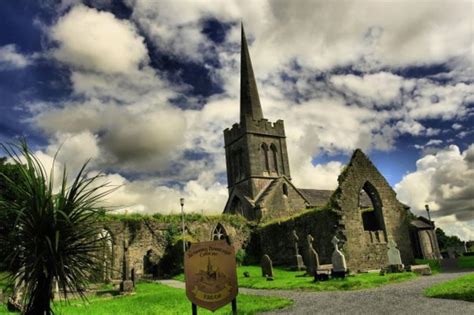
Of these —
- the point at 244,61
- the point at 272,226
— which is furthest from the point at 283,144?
the point at 272,226

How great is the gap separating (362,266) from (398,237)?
133 inches

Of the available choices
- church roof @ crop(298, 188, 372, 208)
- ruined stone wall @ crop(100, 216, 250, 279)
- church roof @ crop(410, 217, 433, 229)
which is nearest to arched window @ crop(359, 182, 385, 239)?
ruined stone wall @ crop(100, 216, 250, 279)

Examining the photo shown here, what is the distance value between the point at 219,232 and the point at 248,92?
Answer: 21.5 meters

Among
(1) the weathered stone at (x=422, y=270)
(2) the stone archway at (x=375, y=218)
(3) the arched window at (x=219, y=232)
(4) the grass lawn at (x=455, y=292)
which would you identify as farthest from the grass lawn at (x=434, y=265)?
(3) the arched window at (x=219, y=232)

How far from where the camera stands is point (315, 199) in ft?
137

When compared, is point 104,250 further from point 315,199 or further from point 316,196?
point 316,196

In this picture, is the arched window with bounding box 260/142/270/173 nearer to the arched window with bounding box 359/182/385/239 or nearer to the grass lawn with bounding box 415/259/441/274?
the arched window with bounding box 359/182/385/239

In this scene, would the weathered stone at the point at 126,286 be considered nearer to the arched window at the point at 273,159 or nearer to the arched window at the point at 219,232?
the arched window at the point at 219,232

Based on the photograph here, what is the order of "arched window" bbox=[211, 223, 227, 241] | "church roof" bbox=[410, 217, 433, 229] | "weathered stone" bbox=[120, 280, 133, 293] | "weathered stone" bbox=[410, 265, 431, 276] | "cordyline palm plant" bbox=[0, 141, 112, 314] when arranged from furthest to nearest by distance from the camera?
1. "church roof" bbox=[410, 217, 433, 229]
2. "arched window" bbox=[211, 223, 227, 241]
3. "weathered stone" bbox=[120, 280, 133, 293]
4. "weathered stone" bbox=[410, 265, 431, 276]
5. "cordyline palm plant" bbox=[0, 141, 112, 314]

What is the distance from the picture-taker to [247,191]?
137 feet

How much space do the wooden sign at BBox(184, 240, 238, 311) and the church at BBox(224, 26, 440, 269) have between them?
15.0 m

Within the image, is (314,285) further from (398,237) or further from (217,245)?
(398,237)

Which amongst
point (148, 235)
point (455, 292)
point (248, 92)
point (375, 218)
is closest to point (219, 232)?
point (148, 235)

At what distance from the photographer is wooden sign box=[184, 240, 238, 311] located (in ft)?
22.6
